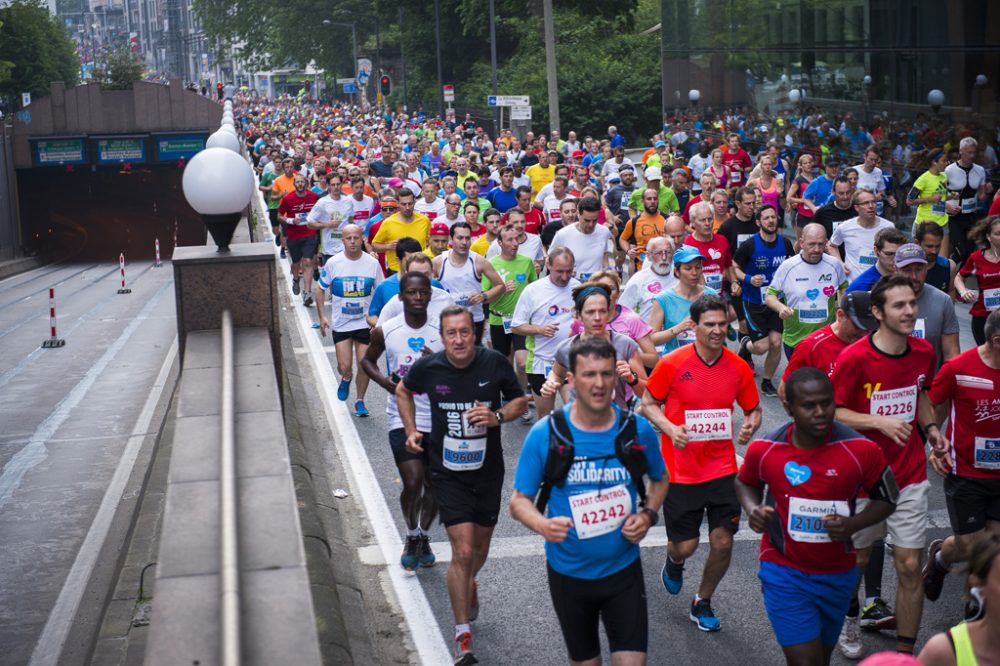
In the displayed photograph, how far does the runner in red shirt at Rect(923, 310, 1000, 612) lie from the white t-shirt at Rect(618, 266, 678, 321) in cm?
359

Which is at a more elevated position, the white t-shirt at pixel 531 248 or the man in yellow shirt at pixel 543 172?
the man in yellow shirt at pixel 543 172

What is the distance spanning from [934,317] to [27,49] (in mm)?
70880

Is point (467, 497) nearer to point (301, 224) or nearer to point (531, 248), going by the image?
point (531, 248)

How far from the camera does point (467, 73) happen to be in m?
67.4

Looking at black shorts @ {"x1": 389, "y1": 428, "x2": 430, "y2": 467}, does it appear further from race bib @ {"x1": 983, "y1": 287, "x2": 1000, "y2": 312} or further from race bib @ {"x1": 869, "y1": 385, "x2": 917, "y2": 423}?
race bib @ {"x1": 983, "y1": 287, "x2": 1000, "y2": 312}

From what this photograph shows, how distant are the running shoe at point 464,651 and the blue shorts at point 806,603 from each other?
5.40ft

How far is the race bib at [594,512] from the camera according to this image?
550 centimetres

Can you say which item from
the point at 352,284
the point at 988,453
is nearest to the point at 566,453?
the point at 988,453

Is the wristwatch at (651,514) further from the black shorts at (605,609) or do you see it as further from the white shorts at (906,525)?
the white shorts at (906,525)

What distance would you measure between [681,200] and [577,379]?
1322 cm

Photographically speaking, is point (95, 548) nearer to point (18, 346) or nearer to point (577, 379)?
point (577, 379)

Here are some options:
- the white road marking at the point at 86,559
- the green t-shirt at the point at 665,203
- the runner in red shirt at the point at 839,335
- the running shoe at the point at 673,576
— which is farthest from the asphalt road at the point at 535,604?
the green t-shirt at the point at 665,203

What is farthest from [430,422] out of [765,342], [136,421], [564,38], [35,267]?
[564,38]

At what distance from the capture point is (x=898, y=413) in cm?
695
